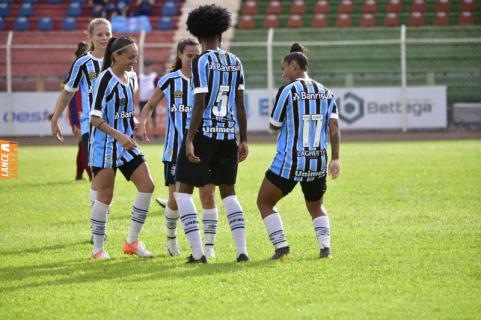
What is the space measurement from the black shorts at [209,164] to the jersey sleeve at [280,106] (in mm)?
404

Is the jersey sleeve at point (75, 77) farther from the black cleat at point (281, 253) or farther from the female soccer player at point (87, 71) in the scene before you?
the black cleat at point (281, 253)

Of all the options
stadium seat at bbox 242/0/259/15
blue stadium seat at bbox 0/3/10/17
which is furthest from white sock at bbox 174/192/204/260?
blue stadium seat at bbox 0/3/10/17

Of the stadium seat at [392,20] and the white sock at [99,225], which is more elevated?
the stadium seat at [392,20]

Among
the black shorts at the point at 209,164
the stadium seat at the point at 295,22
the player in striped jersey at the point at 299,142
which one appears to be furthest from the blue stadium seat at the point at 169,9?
the black shorts at the point at 209,164

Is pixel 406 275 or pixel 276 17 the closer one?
pixel 406 275

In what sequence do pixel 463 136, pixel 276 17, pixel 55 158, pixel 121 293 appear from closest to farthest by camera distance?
pixel 121 293, pixel 55 158, pixel 463 136, pixel 276 17

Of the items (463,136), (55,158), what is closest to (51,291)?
(55,158)

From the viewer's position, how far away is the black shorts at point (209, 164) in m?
8.19

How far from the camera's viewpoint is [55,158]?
22.8 m

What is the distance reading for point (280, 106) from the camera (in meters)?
8.37

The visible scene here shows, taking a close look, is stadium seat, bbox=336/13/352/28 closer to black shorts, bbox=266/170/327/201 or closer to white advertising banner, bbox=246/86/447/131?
white advertising banner, bbox=246/86/447/131

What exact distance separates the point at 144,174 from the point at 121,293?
203 cm

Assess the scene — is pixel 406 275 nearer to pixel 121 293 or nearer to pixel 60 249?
pixel 121 293

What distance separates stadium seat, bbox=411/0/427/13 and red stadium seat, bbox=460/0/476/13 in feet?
4.08
